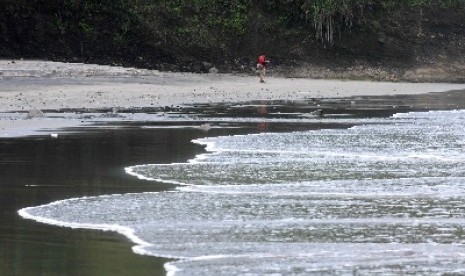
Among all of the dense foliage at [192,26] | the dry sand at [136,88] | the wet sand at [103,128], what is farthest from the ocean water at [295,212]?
the dense foliage at [192,26]

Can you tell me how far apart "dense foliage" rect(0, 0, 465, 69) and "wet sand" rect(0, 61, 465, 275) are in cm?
420

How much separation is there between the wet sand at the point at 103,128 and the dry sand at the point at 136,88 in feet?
0.11

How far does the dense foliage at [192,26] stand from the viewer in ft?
138

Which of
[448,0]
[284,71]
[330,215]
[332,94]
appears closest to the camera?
[330,215]

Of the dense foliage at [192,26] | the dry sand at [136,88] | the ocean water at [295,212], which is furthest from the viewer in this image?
the dense foliage at [192,26]

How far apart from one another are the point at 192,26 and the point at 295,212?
36.8 metres

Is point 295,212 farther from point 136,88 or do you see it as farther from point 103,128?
point 136,88

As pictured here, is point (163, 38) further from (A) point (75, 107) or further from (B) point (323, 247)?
(B) point (323, 247)

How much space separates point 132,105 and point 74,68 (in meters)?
9.23

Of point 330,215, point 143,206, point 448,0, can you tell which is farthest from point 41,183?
point 448,0

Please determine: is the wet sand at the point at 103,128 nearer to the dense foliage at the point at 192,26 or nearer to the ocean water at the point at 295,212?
the ocean water at the point at 295,212

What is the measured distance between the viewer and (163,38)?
45.4 metres

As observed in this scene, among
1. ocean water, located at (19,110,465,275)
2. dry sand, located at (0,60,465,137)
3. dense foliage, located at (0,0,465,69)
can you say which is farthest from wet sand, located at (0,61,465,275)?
dense foliage, located at (0,0,465,69)

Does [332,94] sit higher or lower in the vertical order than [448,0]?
lower
